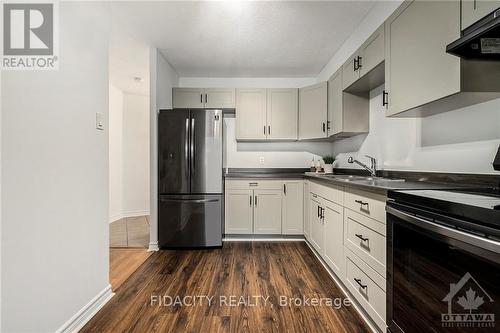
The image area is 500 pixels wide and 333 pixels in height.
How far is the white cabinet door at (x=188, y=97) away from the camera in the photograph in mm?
3629

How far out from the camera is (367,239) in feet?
5.12

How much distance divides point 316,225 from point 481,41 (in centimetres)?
211

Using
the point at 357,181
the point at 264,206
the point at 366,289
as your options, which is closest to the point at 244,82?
the point at 264,206

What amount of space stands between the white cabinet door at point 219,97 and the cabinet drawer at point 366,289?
8.77ft

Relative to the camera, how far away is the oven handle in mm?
735

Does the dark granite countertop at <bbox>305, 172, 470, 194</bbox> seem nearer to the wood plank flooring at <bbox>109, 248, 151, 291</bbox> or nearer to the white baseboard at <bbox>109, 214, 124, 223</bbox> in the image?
the wood plank flooring at <bbox>109, 248, 151, 291</bbox>

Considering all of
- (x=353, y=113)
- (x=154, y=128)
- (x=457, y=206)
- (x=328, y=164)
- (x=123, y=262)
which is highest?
(x=353, y=113)

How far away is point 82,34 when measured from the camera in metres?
1.64

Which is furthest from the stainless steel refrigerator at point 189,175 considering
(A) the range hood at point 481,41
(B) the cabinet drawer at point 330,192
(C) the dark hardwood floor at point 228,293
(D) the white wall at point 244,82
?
(A) the range hood at point 481,41

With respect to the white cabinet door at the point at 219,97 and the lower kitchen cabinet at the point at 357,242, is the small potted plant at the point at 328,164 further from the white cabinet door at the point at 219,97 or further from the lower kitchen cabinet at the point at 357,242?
the white cabinet door at the point at 219,97

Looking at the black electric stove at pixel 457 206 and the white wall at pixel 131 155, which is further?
the white wall at pixel 131 155

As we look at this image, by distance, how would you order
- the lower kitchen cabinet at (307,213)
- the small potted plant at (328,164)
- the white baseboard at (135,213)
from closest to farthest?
1. the lower kitchen cabinet at (307,213)
2. the small potted plant at (328,164)
3. the white baseboard at (135,213)

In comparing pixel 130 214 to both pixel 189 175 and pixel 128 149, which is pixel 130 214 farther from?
pixel 189 175

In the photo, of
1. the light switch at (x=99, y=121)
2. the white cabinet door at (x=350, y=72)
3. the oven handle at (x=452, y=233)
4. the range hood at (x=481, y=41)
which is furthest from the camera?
the white cabinet door at (x=350, y=72)
